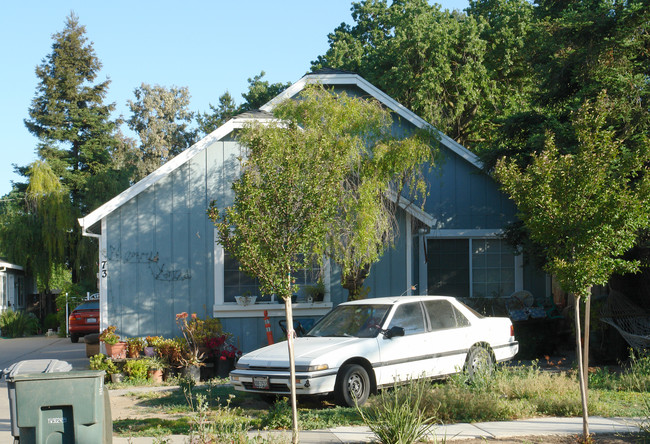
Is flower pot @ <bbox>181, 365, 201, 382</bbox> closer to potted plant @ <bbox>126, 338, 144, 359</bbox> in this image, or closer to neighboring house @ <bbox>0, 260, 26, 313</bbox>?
potted plant @ <bbox>126, 338, 144, 359</bbox>

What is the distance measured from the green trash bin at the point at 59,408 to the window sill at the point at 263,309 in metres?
7.66

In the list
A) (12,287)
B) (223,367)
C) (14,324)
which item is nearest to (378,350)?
(223,367)

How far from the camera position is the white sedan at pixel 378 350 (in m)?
8.94

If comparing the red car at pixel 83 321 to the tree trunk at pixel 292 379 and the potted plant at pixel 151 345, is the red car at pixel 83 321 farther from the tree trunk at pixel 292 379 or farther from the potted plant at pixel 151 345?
the tree trunk at pixel 292 379

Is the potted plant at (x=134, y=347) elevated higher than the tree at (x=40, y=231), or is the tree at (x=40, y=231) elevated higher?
the tree at (x=40, y=231)

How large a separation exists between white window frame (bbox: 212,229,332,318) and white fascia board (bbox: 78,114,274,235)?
1.63 meters

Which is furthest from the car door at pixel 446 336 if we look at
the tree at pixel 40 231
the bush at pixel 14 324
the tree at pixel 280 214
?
the tree at pixel 40 231

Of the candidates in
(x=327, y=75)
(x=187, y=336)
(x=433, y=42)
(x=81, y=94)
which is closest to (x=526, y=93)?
(x=433, y=42)

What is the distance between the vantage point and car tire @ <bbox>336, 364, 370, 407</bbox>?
9.01 meters

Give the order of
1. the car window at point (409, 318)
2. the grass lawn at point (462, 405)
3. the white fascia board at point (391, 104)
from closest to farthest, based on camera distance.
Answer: the grass lawn at point (462, 405)
the car window at point (409, 318)
the white fascia board at point (391, 104)

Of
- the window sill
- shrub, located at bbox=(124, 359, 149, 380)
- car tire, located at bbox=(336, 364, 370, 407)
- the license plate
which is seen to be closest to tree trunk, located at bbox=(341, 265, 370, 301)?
the window sill

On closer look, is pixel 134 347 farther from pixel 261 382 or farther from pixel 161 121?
pixel 161 121

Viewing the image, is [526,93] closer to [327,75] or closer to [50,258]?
[327,75]

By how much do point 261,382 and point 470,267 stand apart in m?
8.63
